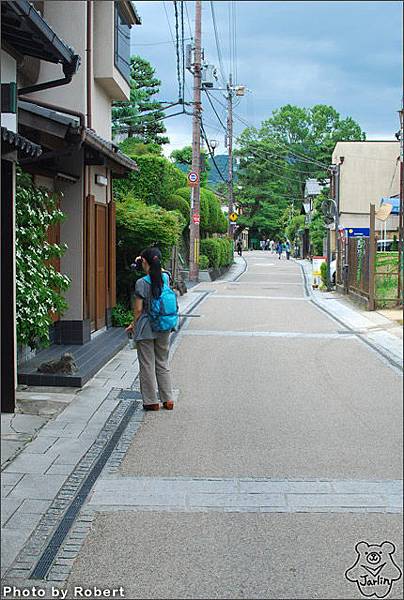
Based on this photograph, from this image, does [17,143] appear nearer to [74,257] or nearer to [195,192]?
[74,257]

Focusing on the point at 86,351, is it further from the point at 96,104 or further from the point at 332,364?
the point at 332,364

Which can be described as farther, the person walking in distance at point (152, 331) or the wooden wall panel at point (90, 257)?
the wooden wall panel at point (90, 257)

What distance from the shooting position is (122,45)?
11961 mm

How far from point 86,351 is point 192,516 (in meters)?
5.91

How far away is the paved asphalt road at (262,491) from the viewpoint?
2660 mm

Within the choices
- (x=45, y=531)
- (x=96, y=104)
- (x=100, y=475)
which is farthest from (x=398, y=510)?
(x=96, y=104)

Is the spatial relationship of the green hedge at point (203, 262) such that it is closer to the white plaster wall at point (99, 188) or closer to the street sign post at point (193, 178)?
the street sign post at point (193, 178)

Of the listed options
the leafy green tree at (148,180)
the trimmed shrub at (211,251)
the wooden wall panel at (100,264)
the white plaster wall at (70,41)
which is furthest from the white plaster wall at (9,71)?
the trimmed shrub at (211,251)

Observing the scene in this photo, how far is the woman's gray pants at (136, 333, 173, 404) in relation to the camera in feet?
22.3

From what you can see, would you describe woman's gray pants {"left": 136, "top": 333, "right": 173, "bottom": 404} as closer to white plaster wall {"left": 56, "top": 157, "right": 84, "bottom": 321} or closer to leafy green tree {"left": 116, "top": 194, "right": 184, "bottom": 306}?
white plaster wall {"left": 56, "top": 157, "right": 84, "bottom": 321}

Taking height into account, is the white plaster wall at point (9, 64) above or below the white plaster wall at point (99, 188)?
above

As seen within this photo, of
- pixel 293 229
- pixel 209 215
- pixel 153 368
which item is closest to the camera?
pixel 153 368

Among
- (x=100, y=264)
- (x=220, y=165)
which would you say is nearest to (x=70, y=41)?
(x=100, y=264)

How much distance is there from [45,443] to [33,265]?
2.19 metres
